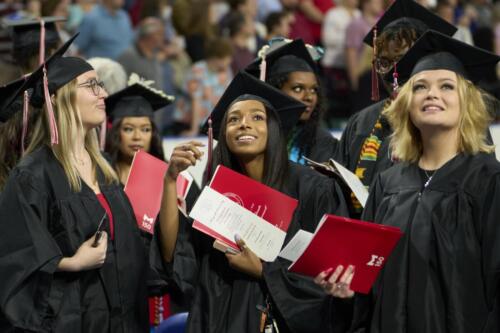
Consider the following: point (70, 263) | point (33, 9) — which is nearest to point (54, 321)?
point (70, 263)

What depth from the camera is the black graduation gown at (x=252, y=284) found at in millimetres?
4715

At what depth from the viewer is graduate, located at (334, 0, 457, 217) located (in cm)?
546

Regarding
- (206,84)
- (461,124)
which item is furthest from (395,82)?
(206,84)

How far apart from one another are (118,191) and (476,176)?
1739 mm

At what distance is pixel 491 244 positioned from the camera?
13.8 feet

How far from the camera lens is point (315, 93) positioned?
6.33m

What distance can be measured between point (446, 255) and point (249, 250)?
0.86 meters

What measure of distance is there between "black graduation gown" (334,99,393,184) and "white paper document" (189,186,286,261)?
3.18 ft

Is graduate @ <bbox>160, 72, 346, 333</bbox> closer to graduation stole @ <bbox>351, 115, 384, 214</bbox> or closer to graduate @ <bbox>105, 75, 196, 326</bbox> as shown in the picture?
graduation stole @ <bbox>351, 115, 384, 214</bbox>

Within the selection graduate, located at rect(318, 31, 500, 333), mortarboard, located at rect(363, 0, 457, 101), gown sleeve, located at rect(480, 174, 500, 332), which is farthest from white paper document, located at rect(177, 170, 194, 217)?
gown sleeve, located at rect(480, 174, 500, 332)

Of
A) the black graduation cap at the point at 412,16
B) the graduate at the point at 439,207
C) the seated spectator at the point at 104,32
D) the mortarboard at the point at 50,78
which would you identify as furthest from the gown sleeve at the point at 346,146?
the seated spectator at the point at 104,32

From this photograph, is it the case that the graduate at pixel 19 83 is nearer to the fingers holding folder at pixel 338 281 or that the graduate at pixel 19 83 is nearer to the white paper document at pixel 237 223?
Result: the white paper document at pixel 237 223

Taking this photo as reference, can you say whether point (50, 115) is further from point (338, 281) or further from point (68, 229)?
point (338, 281)

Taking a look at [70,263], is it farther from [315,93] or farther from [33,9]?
[33,9]
